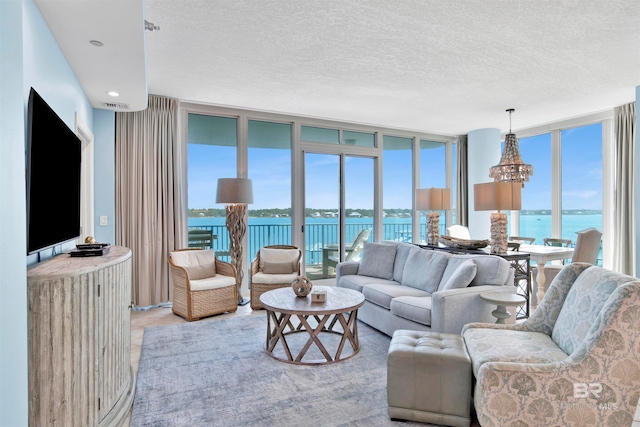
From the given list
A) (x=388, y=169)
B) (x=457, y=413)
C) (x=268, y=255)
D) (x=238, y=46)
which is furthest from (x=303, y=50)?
(x=388, y=169)

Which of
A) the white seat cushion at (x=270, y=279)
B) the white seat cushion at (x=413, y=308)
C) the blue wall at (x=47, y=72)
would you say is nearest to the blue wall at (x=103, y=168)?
the blue wall at (x=47, y=72)

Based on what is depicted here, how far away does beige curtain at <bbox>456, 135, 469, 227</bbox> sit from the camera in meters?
7.15

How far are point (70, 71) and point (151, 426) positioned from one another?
2.62m

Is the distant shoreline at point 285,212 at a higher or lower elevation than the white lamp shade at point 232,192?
lower

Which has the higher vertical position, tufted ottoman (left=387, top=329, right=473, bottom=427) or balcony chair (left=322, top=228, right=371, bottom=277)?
balcony chair (left=322, top=228, right=371, bottom=277)

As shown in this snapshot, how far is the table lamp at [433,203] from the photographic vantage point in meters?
4.83

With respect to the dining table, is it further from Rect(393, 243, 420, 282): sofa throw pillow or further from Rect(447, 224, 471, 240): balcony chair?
Rect(393, 243, 420, 282): sofa throw pillow

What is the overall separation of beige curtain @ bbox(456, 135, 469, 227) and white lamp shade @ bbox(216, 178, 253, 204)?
4413mm

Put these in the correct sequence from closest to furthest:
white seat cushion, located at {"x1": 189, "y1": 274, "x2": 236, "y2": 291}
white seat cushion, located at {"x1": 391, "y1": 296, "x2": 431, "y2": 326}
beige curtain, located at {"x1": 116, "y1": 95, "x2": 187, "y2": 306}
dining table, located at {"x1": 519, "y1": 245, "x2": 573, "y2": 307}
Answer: white seat cushion, located at {"x1": 391, "y1": 296, "x2": 431, "y2": 326}
white seat cushion, located at {"x1": 189, "y1": 274, "x2": 236, "y2": 291}
dining table, located at {"x1": 519, "y1": 245, "x2": 573, "y2": 307}
beige curtain, located at {"x1": 116, "y1": 95, "x2": 187, "y2": 306}

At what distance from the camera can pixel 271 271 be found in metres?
4.83

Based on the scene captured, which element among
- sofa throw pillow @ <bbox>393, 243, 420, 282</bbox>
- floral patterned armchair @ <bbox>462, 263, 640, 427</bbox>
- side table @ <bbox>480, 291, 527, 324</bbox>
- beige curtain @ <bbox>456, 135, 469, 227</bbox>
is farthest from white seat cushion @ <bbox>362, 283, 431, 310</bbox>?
beige curtain @ <bbox>456, 135, 469, 227</bbox>

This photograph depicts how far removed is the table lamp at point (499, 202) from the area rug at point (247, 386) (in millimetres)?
1694

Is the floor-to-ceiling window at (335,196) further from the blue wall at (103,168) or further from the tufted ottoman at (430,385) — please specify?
the tufted ottoman at (430,385)

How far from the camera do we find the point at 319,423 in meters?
2.14
